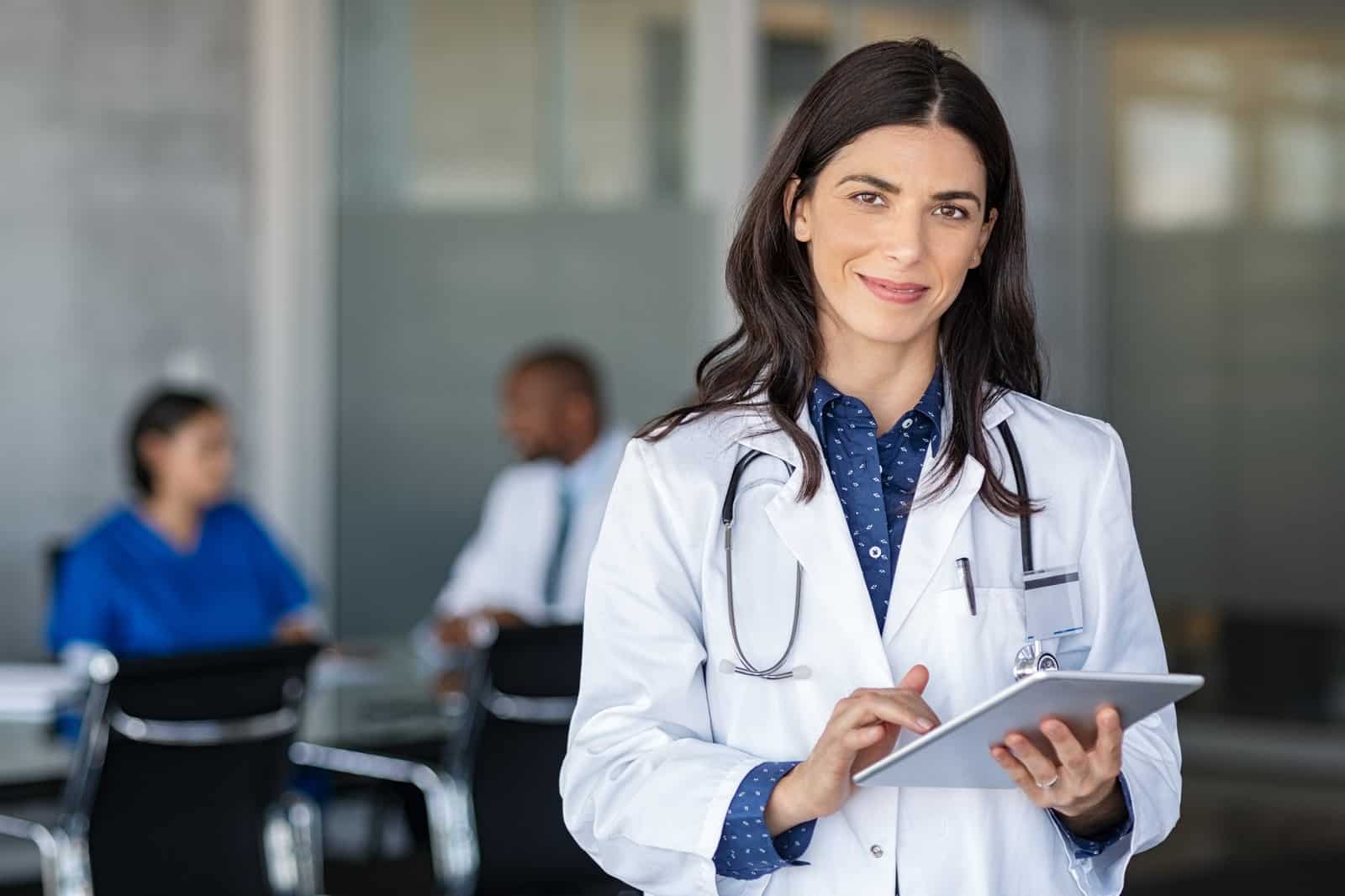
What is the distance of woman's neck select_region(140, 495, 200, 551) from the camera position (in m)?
4.68

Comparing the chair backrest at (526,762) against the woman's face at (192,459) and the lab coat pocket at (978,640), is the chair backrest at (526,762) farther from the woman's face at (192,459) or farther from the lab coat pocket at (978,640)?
the lab coat pocket at (978,640)

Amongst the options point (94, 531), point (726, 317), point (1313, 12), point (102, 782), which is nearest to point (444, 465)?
point (726, 317)

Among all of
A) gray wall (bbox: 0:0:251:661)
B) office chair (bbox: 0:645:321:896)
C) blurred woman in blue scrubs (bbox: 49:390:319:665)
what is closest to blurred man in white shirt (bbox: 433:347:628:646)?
blurred woman in blue scrubs (bbox: 49:390:319:665)

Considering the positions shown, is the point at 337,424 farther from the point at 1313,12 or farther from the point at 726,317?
the point at 1313,12

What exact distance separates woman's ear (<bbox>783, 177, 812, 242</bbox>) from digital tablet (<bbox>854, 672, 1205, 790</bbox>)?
0.50m

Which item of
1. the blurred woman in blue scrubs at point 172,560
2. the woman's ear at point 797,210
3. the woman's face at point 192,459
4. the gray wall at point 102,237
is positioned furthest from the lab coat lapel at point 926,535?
the gray wall at point 102,237

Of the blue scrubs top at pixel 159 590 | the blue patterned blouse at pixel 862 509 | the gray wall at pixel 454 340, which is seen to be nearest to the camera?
Result: the blue patterned blouse at pixel 862 509

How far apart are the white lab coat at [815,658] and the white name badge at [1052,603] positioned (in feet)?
0.03

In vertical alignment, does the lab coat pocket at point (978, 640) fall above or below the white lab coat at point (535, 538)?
above

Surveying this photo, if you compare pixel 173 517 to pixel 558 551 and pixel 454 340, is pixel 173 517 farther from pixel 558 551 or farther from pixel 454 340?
pixel 454 340

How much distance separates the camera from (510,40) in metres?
6.63

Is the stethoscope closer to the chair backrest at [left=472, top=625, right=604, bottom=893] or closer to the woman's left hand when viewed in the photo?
the woman's left hand

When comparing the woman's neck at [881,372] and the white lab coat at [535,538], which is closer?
the woman's neck at [881,372]

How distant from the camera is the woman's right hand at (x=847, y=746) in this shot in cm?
151
